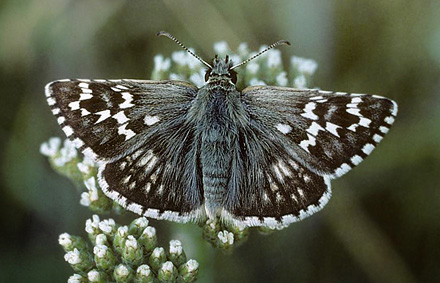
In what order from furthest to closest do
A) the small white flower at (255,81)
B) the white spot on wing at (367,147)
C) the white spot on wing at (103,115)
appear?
the small white flower at (255,81) < the white spot on wing at (103,115) < the white spot on wing at (367,147)

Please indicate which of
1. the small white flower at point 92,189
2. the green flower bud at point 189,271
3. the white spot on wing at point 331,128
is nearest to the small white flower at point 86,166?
the small white flower at point 92,189

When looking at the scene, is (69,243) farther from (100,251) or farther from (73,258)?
(100,251)

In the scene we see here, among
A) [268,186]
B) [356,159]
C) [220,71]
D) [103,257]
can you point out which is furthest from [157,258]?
[356,159]

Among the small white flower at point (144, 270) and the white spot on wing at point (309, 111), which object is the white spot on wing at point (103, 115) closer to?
the small white flower at point (144, 270)

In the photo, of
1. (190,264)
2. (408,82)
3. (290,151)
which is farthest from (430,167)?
(190,264)

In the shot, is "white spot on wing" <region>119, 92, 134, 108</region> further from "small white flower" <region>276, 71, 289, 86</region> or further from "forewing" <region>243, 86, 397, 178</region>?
"small white flower" <region>276, 71, 289, 86</region>

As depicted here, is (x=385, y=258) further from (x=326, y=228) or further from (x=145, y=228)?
(x=145, y=228)

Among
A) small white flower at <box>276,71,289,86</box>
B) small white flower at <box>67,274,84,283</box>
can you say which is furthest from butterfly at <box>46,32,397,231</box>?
small white flower at <box>276,71,289,86</box>
